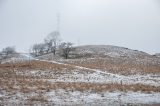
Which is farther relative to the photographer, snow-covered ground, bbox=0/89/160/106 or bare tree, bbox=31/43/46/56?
bare tree, bbox=31/43/46/56

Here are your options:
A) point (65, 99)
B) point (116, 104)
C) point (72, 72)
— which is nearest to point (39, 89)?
point (65, 99)

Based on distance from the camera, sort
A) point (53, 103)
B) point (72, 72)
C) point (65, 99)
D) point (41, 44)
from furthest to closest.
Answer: point (41, 44)
point (72, 72)
point (65, 99)
point (53, 103)

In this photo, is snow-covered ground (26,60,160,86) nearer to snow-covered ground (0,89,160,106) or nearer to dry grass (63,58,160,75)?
dry grass (63,58,160,75)

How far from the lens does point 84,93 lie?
25.6 metres

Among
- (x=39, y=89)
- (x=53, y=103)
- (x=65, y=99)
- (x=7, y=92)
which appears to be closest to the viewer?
(x=53, y=103)

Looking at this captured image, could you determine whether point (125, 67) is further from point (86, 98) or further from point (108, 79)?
point (86, 98)

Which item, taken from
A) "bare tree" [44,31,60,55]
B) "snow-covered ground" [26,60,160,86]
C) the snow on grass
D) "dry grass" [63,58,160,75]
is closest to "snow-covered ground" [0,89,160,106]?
the snow on grass

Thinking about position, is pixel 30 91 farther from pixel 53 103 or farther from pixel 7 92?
pixel 53 103

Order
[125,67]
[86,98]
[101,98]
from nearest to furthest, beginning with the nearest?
1. [86,98]
2. [101,98]
3. [125,67]

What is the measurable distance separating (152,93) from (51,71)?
75.2 ft

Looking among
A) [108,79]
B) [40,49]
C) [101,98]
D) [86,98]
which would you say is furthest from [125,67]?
[40,49]

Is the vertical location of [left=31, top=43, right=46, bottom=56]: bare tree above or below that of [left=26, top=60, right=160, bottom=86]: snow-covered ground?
above

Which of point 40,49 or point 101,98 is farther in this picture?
point 40,49

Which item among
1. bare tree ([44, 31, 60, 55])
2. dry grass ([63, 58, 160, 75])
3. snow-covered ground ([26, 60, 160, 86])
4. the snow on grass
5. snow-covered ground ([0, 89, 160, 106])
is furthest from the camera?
bare tree ([44, 31, 60, 55])
